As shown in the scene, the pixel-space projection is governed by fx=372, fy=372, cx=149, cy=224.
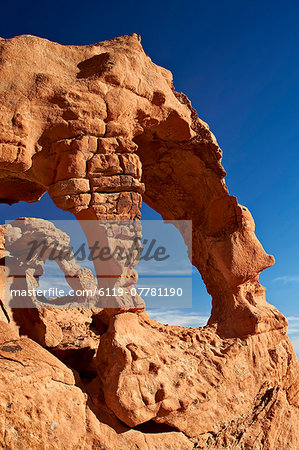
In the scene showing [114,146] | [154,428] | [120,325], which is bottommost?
[154,428]

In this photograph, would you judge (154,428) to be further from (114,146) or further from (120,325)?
(114,146)

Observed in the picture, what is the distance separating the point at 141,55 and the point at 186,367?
374 centimetres

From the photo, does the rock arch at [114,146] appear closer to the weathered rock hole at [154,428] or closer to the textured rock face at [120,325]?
the textured rock face at [120,325]

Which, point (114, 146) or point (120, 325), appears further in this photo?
point (114, 146)

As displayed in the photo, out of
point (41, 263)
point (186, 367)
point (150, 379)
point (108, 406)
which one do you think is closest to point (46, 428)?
point (108, 406)

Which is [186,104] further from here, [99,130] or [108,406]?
[108,406]

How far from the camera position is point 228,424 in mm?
4133

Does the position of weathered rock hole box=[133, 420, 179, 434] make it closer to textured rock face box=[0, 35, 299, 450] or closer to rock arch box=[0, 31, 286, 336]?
textured rock face box=[0, 35, 299, 450]

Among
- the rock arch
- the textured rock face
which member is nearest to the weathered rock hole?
the textured rock face

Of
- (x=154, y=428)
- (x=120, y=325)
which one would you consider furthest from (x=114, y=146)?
(x=154, y=428)

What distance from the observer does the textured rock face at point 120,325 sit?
3299 millimetres

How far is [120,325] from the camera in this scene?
3.72 metres

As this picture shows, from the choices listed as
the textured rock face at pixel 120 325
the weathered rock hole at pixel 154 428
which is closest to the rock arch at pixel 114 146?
the textured rock face at pixel 120 325

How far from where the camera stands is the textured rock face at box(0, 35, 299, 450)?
10.8ft
